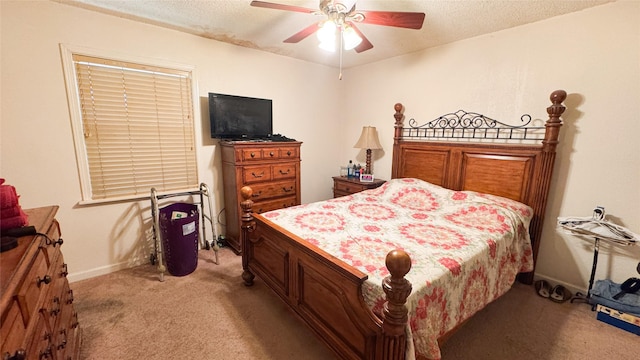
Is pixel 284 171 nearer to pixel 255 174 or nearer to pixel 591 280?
pixel 255 174

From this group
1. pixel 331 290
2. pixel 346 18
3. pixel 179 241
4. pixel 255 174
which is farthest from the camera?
pixel 255 174

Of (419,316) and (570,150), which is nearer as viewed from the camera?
(419,316)

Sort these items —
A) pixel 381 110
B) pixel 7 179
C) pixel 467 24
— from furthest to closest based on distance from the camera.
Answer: pixel 381 110
pixel 467 24
pixel 7 179

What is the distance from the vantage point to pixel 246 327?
6.16 feet

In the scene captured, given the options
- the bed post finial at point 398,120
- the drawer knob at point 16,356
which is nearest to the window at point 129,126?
the drawer knob at point 16,356

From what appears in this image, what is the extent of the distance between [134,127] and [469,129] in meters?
3.41

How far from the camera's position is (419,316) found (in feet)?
4.11

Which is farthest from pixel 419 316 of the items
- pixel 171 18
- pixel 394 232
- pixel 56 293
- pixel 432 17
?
pixel 171 18

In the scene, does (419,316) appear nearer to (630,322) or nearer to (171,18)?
(630,322)

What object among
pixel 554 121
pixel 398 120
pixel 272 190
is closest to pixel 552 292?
pixel 554 121

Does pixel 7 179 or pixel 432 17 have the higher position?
pixel 432 17

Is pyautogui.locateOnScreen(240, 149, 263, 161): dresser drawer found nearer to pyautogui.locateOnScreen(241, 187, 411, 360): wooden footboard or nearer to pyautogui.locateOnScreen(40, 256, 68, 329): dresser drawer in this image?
pyautogui.locateOnScreen(241, 187, 411, 360): wooden footboard

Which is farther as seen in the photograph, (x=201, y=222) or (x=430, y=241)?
(x=201, y=222)

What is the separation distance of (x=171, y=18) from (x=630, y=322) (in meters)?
4.31
